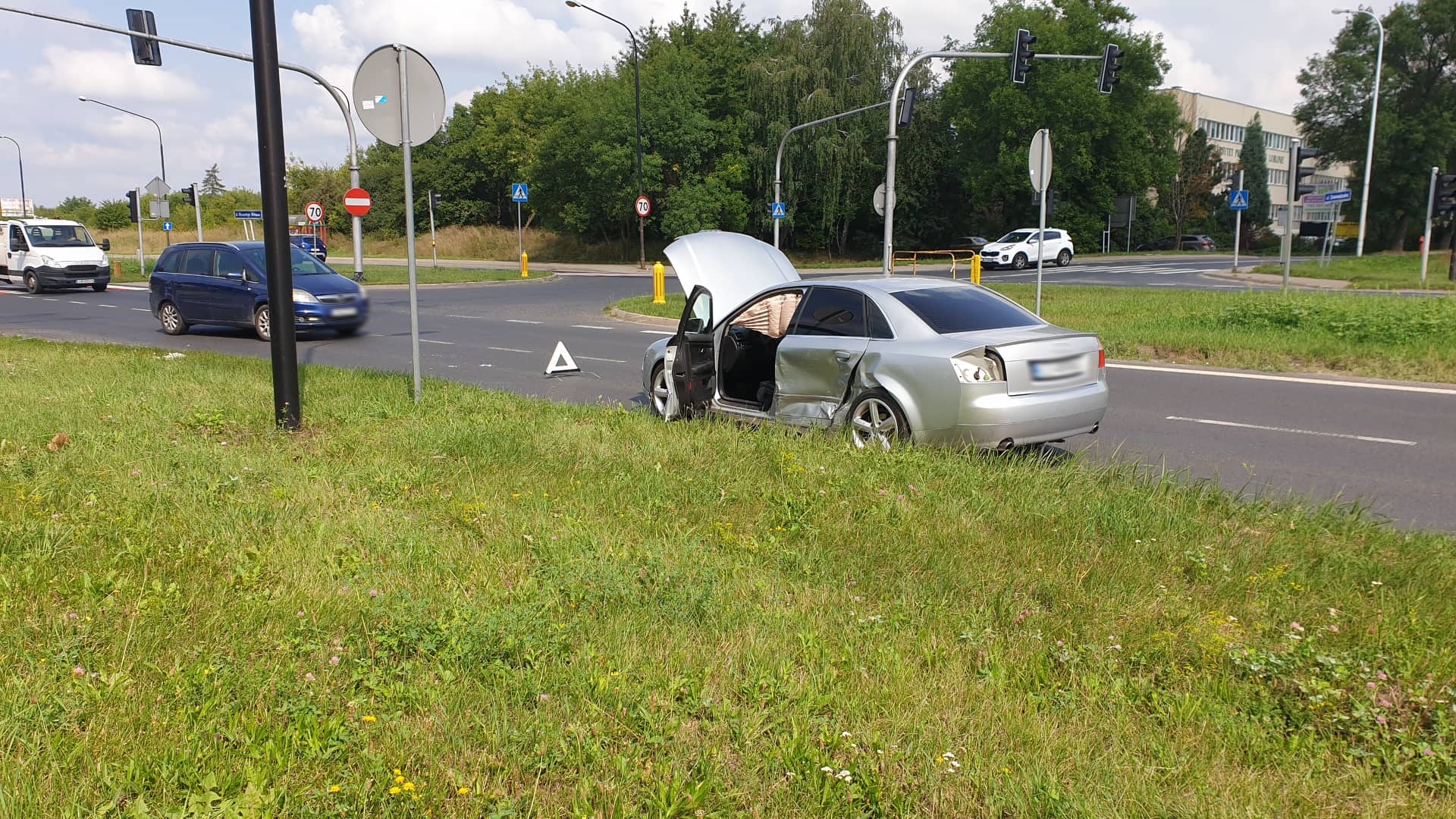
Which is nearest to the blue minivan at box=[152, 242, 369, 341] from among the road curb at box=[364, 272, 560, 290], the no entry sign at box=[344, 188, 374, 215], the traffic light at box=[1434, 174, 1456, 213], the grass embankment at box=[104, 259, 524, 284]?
the no entry sign at box=[344, 188, 374, 215]

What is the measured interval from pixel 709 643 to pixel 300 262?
1495cm

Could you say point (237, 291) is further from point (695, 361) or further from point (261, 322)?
point (695, 361)

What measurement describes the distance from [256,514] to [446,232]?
215ft

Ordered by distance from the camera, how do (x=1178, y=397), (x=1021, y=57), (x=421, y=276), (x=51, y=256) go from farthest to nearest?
1. (x=421, y=276)
2. (x=51, y=256)
3. (x=1021, y=57)
4. (x=1178, y=397)

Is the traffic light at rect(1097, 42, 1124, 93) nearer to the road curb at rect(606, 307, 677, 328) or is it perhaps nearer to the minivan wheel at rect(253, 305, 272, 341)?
the road curb at rect(606, 307, 677, 328)

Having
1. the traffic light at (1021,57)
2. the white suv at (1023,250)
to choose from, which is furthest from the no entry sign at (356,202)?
the white suv at (1023,250)

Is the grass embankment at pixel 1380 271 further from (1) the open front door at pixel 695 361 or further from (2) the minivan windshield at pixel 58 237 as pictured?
(2) the minivan windshield at pixel 58 237

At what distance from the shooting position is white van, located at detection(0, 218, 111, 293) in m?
29.7

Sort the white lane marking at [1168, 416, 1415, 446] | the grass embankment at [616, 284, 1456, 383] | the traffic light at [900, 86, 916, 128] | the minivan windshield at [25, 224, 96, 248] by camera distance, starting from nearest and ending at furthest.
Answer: the white lane marking at [1168, 416, 1415, 446] → the grass embankment at [616, 284, 1456, 383] → the traffic light at [900, 86, 916, 128] → the minivan windshield at [25, 224, 96, 248]

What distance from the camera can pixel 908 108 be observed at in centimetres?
2305

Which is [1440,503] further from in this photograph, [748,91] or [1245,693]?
[748,91]

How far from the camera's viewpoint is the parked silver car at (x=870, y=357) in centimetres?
675

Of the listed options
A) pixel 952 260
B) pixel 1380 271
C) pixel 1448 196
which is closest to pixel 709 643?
pixel 1448 196

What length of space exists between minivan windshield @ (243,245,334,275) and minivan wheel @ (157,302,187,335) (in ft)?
6.14
